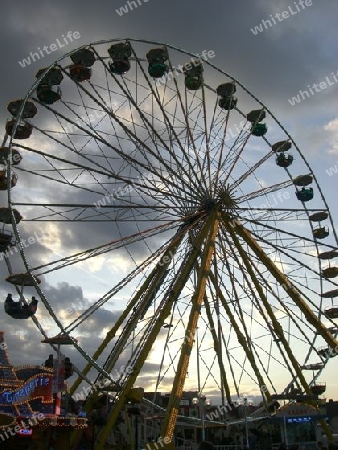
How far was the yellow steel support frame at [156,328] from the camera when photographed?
1382 cm

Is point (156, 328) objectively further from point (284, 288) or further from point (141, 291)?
point (284, 288)

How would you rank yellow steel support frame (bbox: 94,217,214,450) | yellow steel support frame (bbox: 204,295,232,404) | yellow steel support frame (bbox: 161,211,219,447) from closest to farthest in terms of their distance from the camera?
yellow steel support frame (bbox: 161,211,219,447)
yellow steel support frame (bbox: 94,217,214,450)
yellow steel support frame (bbox: 204,295,232,404)

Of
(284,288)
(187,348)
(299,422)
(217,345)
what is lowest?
(299,422)

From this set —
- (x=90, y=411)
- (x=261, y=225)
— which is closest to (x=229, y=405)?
(x=90, y=411)

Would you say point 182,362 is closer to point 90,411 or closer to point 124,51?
point 90,411

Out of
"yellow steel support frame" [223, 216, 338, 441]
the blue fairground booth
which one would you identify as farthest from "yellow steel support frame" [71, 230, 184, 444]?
the blue fairground booth

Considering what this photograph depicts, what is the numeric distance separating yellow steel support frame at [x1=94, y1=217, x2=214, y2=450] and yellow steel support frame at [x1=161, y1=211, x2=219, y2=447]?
46 centimetres

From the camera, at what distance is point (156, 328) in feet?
51.4

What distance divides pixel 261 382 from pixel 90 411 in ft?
21.5

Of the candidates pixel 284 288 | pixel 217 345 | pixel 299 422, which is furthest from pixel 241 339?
pixel 299 422

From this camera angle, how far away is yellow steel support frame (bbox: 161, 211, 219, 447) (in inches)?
512

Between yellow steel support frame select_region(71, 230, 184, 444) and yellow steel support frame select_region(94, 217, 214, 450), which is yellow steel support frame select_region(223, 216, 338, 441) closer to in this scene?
yellow steel support frame select_region(94, 217, 214, 450)

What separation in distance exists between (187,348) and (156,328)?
5.30 ft

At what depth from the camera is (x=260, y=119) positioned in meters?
22.6
